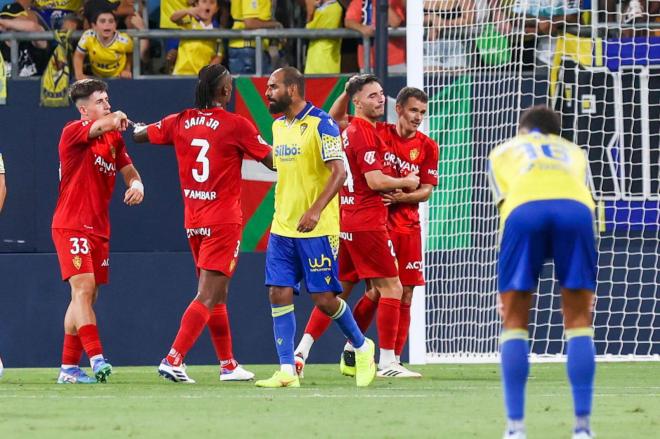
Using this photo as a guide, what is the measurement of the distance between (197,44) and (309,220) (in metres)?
5.80

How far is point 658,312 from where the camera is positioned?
41.7ft

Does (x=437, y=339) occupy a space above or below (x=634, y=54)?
below

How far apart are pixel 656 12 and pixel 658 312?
9.27ft

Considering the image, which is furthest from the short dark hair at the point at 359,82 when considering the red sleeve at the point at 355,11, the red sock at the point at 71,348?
the red sleeve at the point at 355,11

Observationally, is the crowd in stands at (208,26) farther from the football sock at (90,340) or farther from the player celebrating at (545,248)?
the player celebrating at (545,248)

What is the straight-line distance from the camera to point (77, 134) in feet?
30.0

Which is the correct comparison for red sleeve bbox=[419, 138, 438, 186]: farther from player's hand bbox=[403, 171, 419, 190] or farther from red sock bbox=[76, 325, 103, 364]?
red sock bbox=[76, 325, 103, 364]

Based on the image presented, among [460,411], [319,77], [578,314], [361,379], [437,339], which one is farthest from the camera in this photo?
→ [319,77]

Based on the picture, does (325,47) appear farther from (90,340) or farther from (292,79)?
(90,340)

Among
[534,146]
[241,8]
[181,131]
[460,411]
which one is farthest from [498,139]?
[534,146]

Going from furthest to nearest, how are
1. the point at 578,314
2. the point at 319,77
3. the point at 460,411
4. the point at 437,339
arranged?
the point at 319,77
the point at 437,339
the point at 460,411
the point at 578,314

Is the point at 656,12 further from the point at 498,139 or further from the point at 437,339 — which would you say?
the point at 437,339

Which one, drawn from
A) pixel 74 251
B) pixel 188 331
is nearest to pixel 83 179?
pixel 74 251

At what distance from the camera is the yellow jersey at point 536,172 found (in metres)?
5.74
